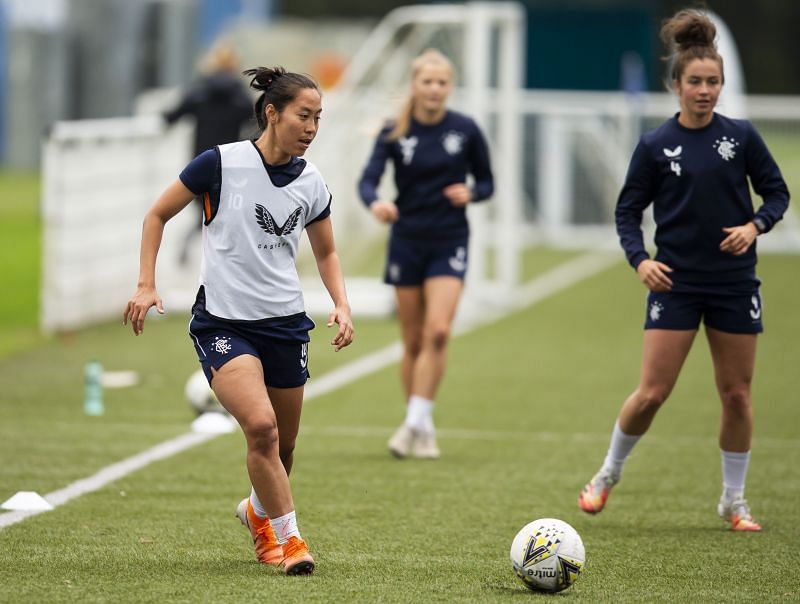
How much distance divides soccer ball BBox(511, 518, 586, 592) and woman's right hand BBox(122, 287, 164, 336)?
1.61m

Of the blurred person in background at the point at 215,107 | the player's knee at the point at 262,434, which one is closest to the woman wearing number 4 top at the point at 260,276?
the player's knee at the point at 262,434

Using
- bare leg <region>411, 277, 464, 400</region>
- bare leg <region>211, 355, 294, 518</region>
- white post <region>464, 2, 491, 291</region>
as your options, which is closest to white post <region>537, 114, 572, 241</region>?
white post <region>464, 2, 491, 291</region>

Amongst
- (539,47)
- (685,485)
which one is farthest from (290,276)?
(539,47)

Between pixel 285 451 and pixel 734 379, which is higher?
pixel 734 379

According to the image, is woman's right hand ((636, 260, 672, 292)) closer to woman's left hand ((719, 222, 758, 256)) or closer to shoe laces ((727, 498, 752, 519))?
woman's left hand ((719, 222, 758, 256))

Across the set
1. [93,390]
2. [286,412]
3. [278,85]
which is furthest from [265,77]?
[93,390]

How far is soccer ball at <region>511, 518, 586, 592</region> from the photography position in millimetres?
5930

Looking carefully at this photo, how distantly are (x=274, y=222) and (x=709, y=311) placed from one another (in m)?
2.06

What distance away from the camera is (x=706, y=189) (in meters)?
6.99

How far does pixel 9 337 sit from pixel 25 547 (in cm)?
835

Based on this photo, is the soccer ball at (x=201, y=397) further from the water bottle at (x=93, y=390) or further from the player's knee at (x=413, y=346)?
the player's knee at (x=413, y=346)

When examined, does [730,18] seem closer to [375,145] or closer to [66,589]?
[375,145]

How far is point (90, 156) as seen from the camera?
15.5 meters

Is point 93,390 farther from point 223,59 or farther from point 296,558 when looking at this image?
point 223,59
